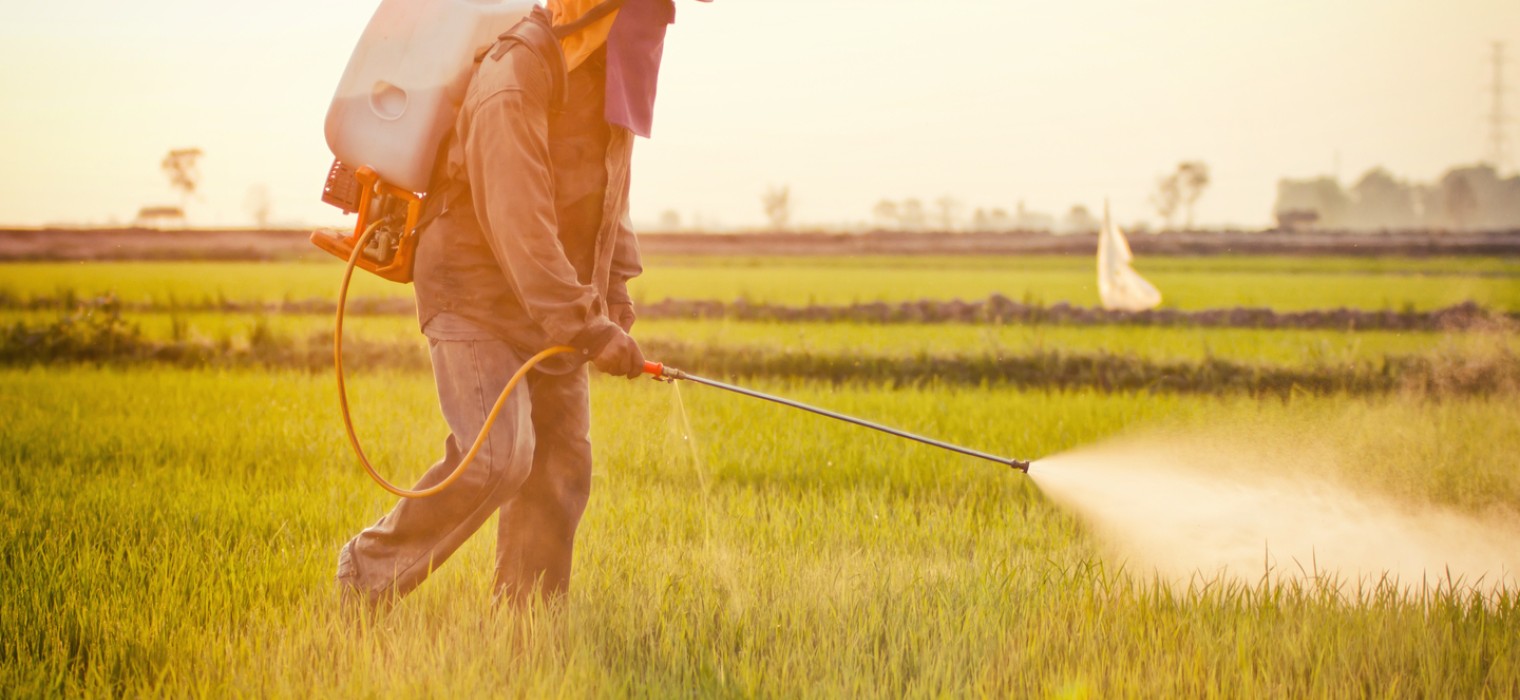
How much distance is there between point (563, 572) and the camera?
3412 millimetres

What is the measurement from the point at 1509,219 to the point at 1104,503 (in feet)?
105

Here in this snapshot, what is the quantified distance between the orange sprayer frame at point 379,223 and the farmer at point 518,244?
5cm

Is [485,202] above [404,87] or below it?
below

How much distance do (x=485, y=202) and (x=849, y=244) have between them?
25.3m

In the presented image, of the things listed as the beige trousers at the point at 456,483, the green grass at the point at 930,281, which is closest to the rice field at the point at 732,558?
the beige trousers at the point at 456,483

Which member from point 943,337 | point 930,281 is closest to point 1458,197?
point 930,281

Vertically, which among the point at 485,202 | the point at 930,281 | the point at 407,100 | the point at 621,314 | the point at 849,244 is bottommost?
the point at 930,281

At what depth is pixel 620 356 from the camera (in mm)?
2988

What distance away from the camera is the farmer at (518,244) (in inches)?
115

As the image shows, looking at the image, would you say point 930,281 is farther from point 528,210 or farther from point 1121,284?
point 528,210

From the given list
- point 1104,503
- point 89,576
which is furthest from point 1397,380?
point 89,576

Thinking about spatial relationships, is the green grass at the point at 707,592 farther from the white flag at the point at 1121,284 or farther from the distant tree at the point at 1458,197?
the distant tree at the point at 1458,197

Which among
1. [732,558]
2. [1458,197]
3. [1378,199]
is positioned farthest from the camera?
[1378,199]

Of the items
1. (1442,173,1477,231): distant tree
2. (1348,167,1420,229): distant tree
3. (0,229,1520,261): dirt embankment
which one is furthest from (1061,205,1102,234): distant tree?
(1348,167,1420,229): distant tree
